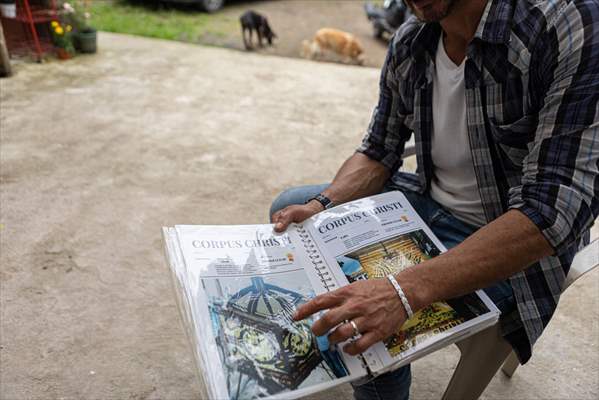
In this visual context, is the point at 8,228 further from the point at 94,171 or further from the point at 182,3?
the point at 182,3

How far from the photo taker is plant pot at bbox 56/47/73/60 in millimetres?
4074

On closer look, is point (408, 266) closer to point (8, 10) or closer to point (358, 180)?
point (358, 180)

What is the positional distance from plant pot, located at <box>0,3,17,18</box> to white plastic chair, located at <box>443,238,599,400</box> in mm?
4420

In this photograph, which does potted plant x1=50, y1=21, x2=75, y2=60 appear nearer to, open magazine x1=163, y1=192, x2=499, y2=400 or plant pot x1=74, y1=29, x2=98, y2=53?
plant pot x1=74, y1=29, x2=98, y2=53

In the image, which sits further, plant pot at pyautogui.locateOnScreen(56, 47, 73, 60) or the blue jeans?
plant pot at pyautogui.locateOnScreen(56, 47, 73, 60)

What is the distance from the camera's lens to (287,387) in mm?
723

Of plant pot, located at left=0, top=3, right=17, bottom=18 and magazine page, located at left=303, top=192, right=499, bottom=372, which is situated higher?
magazine page, located at left=303, top=192, right=499, bottom=372

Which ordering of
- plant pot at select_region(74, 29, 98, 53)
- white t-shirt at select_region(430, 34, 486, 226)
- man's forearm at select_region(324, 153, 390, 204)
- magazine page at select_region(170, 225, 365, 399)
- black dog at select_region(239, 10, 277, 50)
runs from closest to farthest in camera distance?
magazine page at select_region(170, 225, 365, 399) → white t-shirt at select_region(430, 34, 486, 226) → man's forearm at select_region(324, 153, 390, 204) → plant pot at select_region(74, 29, 98, 53) → black dog at select_region(239, 10, 277, 50)

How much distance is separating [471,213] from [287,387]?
0.68 m

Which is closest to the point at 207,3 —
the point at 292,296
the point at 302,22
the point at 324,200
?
the point at 302,22

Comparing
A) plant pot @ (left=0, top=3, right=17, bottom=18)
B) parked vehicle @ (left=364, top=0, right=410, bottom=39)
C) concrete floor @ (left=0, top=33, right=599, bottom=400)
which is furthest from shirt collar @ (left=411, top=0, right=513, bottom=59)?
parked vehicle @ (left=364, top=0, right=410, bottom=39)

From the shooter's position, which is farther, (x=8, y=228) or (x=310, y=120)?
(x=310, y=120)

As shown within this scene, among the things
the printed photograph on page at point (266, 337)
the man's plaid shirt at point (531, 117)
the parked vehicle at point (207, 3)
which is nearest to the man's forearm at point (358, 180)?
the man's plaid shirt at point (531, 117)

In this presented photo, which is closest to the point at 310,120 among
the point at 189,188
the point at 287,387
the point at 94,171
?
the point at 189,188
